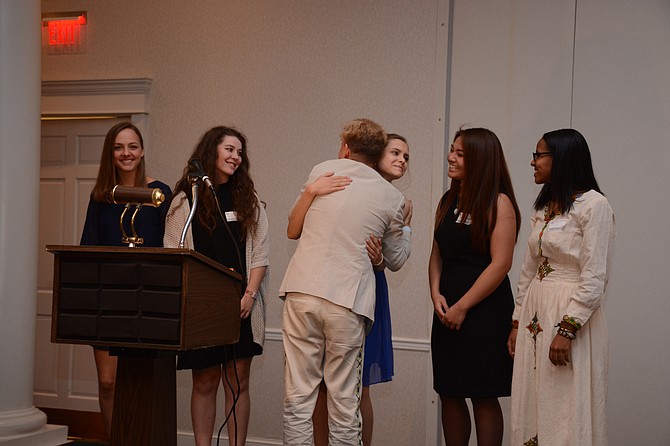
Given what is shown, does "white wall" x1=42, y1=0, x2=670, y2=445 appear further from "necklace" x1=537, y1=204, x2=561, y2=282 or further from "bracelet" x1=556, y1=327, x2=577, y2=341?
"bracelet" x1=556, y1=327, x2=577, y2=341

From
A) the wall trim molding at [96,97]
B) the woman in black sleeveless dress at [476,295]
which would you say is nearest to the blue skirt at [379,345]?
the woman in black sleeveless dress at [476,295]

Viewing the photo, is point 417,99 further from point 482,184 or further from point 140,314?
point 140,314

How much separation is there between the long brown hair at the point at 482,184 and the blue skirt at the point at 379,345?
54 cm

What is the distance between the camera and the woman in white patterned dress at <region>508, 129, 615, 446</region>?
291 cm

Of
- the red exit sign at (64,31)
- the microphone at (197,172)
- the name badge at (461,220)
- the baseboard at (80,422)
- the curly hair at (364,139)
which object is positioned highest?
the red exit sign at (64,31)

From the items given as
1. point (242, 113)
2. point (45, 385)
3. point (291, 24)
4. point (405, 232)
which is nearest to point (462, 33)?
point (291, 24)

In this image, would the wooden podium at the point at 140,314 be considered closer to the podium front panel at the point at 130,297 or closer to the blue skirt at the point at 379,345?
the podium front panel at the point at 130,297

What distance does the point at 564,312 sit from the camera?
9.76 feet

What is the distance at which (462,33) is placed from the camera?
472 cm

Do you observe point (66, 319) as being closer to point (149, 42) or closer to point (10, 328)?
point (10, 328)

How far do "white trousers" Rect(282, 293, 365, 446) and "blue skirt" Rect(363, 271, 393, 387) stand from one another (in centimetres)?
54

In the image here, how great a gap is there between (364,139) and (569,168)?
2.69ft

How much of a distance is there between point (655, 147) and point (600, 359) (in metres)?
1.86

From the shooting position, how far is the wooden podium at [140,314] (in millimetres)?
2350
